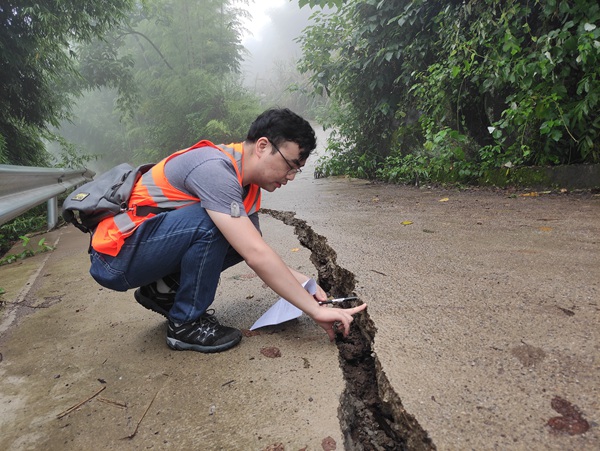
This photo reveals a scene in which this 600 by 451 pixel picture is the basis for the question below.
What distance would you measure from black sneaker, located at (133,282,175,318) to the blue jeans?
0.39 feet

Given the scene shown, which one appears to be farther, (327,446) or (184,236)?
(184,236)

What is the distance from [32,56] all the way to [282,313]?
625 centimetres

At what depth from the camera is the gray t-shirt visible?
1.26 metres

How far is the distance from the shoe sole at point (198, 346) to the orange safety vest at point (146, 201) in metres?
0.37

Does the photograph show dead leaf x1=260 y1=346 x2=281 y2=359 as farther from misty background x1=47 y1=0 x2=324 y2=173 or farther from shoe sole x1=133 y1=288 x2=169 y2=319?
misty background x1=47 y1=0 x2=324 y2=173

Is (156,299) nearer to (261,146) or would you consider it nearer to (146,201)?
(146,201)

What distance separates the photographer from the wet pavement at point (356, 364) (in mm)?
917

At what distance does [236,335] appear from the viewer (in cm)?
140

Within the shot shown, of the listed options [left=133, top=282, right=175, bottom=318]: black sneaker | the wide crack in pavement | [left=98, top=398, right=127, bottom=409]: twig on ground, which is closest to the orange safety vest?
[left=133, top=282, right=175, bottom=318]: black sneaker

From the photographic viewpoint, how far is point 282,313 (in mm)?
1490

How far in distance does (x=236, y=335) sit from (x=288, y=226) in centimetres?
189

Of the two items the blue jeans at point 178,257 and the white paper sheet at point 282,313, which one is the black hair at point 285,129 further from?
the white paper sheet at point 282,313

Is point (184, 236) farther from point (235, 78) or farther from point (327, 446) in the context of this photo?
point (235, 78)

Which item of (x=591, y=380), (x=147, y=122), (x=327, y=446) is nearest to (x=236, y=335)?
(x=327, y=446)
